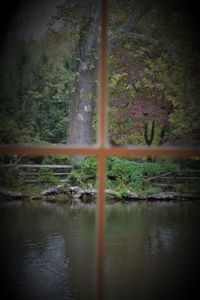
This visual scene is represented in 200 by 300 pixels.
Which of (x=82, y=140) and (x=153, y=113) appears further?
(x=153, y=113)

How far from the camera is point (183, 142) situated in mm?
5230

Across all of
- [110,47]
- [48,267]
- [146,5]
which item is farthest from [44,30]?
[48,267]

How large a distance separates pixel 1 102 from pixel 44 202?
143 centimetres

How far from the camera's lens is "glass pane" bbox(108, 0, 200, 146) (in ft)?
16.1

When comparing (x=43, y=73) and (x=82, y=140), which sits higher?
(x=43, y=73)

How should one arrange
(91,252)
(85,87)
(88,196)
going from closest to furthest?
1. (91,252)
2. (85,87)
3. (88,196)

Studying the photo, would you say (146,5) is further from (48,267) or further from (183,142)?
(48,267)

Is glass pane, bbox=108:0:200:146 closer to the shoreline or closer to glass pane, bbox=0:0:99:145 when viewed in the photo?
glass pane, bbox=0:0:99:145

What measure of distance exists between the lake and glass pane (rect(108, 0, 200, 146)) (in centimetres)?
100

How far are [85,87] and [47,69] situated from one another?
92 centimetres

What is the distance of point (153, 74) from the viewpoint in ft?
17.9

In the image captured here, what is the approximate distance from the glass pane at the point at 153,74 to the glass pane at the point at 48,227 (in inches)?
33.0

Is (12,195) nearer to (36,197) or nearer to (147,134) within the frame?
(36,197)

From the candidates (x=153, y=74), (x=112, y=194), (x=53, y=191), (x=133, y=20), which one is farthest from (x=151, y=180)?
(x=133, y=20)
